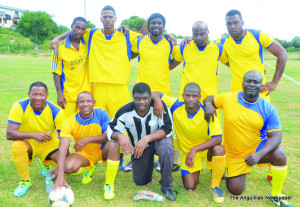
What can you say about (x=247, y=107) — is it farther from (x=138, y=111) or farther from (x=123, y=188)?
(x=123, y=188)

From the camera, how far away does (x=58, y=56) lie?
4879 millimetres

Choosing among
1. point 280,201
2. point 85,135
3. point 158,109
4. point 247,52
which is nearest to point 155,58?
point 158,109

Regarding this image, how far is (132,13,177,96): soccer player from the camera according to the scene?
4.67m

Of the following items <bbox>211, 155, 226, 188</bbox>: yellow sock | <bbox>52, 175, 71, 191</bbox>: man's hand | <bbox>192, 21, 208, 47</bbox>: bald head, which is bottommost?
<bbox>52, 175, 71, 191</bbox>: man's hand

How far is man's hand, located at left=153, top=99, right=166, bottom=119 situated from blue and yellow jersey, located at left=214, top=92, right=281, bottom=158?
852mm

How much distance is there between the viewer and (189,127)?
4051 millimetres

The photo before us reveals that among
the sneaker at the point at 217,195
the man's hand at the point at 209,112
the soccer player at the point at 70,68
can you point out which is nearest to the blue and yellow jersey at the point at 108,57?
the soccer player at the point at 70,68

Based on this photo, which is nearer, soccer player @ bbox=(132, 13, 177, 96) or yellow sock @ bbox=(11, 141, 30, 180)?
yellow sock @ bbox=(11, 141, 30, 180)

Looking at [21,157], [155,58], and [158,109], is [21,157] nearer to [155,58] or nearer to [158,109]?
[158,109]

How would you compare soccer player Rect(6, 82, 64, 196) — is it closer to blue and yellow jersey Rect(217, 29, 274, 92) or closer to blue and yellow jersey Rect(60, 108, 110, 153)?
blue and yellow jersey Rect(60, 108, 110, 153)

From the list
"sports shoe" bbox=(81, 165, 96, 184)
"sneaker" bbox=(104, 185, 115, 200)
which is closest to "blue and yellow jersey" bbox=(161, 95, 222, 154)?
"sneaker" bbox=(104, 185, 115, 200)

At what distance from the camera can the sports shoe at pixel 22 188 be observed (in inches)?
146

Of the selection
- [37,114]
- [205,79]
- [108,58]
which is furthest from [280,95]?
[37,114]

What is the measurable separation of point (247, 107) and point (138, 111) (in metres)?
Result: 1.47
